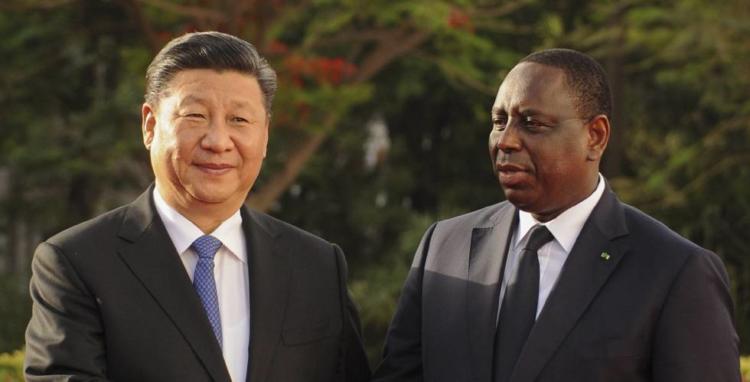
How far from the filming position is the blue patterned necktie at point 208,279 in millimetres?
3566

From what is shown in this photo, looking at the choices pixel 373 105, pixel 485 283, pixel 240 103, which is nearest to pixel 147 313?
pixel 240 103

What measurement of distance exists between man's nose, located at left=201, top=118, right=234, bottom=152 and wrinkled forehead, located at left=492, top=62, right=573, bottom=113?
79 cm

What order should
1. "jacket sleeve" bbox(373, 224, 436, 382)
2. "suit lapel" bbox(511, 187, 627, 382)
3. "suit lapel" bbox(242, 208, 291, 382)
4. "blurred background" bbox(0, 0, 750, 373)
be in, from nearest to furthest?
"suit lapel" bbox(511, 187, 627, 382)
"suit lapel" bbox(242, 208, 291, 382)
"jacket sleeve" bbox(373, 224, 436, 382)
"blurred background" bbox(0, 0, 750, 373)

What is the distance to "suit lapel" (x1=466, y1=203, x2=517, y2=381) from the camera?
3615 mm

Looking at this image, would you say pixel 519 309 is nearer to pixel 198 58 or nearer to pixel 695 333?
pixel 695 333

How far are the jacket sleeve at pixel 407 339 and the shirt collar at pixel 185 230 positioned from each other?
55cm

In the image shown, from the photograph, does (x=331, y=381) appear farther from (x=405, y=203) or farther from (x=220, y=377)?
(x=405, y=203)

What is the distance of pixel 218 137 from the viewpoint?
11.5ft

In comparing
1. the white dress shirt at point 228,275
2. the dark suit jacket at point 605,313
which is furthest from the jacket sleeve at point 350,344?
the white dress shirt at point 228,275

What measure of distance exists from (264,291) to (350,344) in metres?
0.40

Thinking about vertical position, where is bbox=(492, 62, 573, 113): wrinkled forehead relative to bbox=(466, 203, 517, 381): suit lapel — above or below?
above

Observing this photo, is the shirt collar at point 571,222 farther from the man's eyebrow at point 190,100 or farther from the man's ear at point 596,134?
the man's eyebrow at point 190,100

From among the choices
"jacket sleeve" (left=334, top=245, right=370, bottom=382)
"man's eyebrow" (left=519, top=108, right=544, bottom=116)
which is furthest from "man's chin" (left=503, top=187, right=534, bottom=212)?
"jacket sleeve" (left=334, top=245, right=370, bottom=382)

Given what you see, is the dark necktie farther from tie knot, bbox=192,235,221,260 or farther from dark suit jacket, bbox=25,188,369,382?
tie knot, bbox=192,235,221,260
